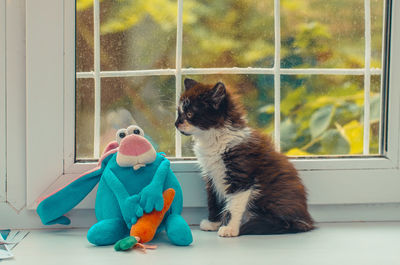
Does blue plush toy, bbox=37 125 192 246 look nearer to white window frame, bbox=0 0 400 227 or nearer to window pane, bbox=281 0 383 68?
white window frame, bbox=0 0 400 227

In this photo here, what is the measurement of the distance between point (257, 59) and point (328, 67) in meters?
0.22

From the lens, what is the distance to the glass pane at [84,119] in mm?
1307

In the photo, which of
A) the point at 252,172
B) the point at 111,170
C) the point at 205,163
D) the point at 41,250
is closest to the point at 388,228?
the point at 252,172

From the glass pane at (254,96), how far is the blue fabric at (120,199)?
0.28 m

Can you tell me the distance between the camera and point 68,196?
3.74 feet

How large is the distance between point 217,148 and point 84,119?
417 millimetres

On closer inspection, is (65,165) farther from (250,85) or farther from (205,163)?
(250,85)

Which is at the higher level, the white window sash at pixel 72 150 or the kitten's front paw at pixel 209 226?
the white window sash at pixel 72 150

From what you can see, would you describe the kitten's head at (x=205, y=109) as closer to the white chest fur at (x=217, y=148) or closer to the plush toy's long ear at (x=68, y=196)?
the white chest fur at (x=217, y=148)

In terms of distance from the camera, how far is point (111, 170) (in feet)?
3.58

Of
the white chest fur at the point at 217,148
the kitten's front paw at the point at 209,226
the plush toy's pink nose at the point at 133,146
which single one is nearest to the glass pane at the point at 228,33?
the white chest fur at the point at 217,148

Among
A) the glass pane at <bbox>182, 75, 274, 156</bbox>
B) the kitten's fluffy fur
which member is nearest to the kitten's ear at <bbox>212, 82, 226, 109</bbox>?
the kitten's fluffy fur

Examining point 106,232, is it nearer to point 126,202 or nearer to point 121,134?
point 126,202

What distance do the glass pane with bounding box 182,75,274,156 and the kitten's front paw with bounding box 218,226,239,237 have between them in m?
0.29
